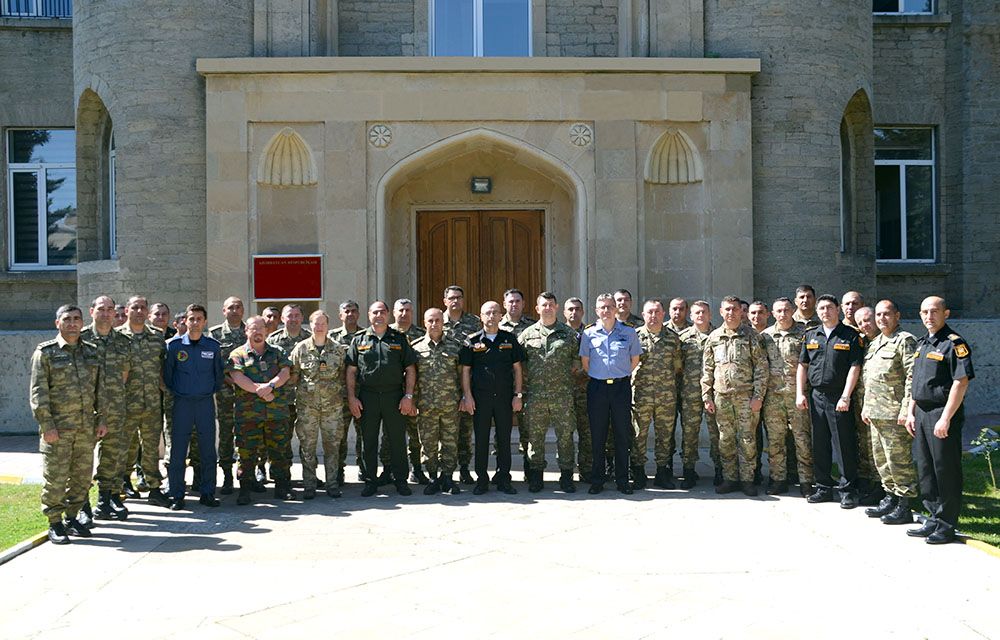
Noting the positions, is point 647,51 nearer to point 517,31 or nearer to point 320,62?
point 517,31

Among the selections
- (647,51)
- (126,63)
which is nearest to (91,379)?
(126,63)

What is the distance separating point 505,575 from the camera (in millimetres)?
5918

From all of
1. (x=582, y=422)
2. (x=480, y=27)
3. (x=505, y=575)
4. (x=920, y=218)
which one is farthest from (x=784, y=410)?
(x=920, y=218)

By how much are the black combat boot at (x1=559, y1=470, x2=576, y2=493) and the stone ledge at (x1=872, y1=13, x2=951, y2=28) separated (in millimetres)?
9985

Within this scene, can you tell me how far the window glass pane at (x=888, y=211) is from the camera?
1510 centimetres

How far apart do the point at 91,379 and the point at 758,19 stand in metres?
9.21

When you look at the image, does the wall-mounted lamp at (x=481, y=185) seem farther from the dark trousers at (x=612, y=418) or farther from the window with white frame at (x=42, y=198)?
the window with white frame at (x=42, y=198)

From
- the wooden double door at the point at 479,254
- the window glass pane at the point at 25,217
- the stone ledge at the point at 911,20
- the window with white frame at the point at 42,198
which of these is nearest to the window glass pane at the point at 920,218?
the stone ledge at the point at 911,20

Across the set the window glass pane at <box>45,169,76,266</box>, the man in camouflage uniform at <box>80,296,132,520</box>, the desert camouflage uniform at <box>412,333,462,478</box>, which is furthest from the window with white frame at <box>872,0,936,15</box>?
the window glass pane at <box>45,169,76,266</box>

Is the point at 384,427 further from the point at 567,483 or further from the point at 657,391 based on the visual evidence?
A: the point at 657,391

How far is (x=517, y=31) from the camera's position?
1266 cm

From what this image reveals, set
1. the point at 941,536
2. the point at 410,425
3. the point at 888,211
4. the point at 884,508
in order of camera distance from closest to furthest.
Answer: the point at 941,536
the point at 884,508
the point at 410,425
the point at 888,211

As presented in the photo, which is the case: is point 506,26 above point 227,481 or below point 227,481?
above

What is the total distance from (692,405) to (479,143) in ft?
15.5
